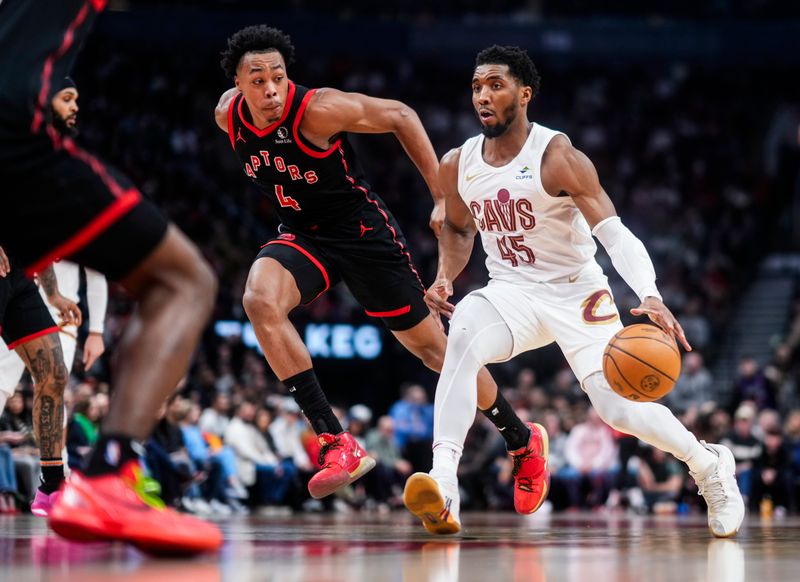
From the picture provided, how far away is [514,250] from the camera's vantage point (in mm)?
5520

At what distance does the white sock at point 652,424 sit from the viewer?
5.07 meters

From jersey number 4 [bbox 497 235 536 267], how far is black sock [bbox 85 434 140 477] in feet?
9.13

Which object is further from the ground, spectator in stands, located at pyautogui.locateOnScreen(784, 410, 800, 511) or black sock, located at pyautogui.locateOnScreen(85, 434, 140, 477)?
black sock, located at pyautogui.locateOnScreen(85, 434, 140, 477)

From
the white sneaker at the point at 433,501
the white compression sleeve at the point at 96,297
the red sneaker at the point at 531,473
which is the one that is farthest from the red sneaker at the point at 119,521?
the white compression sleeve at the point at 96,297

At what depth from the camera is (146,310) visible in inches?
125

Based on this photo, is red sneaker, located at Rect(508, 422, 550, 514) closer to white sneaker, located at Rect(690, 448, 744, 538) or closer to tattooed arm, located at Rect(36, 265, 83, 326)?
white sneaker, located at Rect(690, 448, 744, 538)

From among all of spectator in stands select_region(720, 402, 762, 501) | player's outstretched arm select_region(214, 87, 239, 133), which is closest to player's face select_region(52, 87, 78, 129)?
player's outstretched arm select_region(214, 87, 239, 133)

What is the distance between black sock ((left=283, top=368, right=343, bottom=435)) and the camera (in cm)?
559

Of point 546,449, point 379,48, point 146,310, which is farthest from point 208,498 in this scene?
point 379,48

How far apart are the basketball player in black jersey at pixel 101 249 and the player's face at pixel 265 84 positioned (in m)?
2.43

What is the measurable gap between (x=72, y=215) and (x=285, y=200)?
9.46 feet

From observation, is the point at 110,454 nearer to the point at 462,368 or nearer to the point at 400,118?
the point at 462,368

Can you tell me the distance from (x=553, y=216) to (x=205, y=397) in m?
9.51

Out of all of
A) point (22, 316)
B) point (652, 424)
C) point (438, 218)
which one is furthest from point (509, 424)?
point (22, 316)
